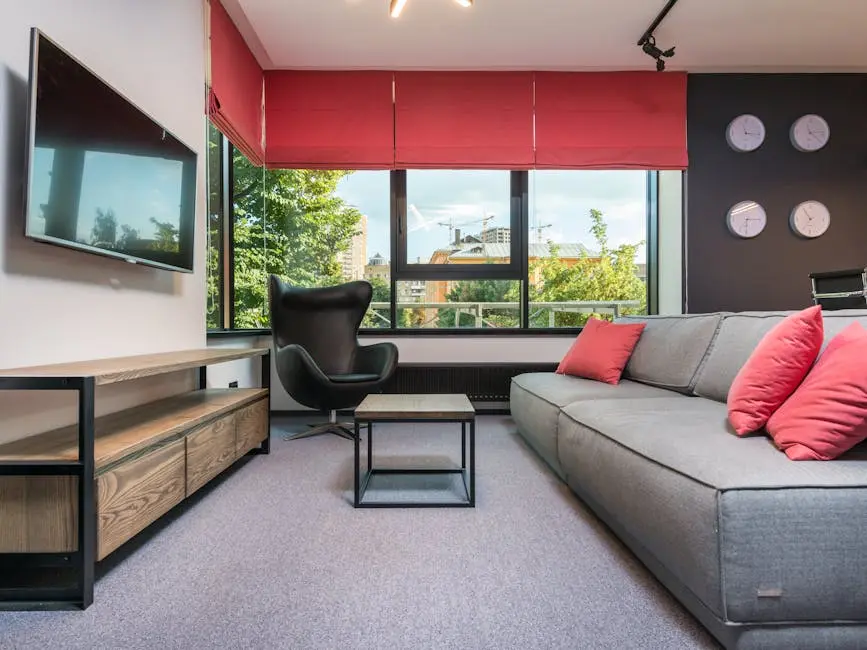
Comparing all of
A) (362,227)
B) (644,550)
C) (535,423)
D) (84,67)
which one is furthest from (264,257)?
(644,550)

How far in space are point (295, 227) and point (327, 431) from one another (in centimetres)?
188

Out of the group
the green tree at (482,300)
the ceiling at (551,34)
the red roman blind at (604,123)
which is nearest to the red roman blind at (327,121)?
the ceiling at (551,34)

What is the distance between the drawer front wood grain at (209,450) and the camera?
1919 millimetres

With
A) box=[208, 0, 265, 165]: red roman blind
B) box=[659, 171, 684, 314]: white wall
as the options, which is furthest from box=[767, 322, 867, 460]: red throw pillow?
box=[208, 0, 265, 165]: red roman blind

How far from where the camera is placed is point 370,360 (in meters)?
3.53

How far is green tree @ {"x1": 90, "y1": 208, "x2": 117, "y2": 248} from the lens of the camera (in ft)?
6.18

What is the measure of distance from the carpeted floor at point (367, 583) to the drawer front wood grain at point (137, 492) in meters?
0.14

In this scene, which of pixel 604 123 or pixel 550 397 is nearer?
pixel 550 397

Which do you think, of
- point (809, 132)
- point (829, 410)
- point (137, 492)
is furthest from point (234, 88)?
point (809, 132)

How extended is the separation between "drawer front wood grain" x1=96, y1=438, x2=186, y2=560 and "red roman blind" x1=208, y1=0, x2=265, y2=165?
231 cm

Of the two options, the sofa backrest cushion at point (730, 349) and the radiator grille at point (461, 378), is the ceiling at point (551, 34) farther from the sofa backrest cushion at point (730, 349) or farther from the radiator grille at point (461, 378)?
the radiator grille at point (461, 378)

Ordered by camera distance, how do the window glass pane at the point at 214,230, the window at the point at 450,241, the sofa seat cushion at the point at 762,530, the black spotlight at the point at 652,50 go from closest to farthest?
the sofa seat cushion at the point at 762,530 → the window glass pane at the point at 214,230 → the black spotlight at the point at 652,50 → the window at the point at 450,241

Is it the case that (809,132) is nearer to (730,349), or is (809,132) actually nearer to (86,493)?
(730,349)

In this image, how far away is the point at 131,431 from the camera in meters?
1.72
